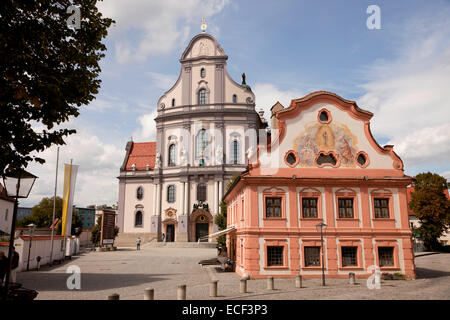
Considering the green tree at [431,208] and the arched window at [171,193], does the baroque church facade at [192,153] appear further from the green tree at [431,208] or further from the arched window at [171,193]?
the green tree at [431,208]

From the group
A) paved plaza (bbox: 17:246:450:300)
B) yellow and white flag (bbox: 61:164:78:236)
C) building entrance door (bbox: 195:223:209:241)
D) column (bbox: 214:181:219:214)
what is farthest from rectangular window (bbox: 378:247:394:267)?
building entrance door (bbox: 195:223:209:241)

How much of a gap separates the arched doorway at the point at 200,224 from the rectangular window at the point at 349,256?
3488cm

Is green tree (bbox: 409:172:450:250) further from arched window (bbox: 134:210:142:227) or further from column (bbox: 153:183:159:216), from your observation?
arched window (bbox: 134:210:142:227)

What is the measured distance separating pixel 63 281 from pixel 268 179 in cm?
1293

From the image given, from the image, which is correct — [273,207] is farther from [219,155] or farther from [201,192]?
[201,192]

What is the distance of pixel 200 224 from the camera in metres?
56.0

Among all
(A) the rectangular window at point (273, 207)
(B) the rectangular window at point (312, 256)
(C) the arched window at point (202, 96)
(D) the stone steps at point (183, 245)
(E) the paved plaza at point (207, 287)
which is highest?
(C) the arched window at point (202, 96)

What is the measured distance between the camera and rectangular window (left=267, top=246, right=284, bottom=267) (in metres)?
21.2

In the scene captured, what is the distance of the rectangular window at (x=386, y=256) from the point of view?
2161 cm

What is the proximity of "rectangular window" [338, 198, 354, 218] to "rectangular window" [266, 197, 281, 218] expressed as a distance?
3.81m

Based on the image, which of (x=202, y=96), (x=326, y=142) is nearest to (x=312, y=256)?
(x=326, y=142)

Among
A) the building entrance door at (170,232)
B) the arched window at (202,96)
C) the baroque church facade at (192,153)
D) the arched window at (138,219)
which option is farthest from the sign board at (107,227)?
the arched window at (202,96)

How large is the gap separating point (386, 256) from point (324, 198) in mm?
5030
